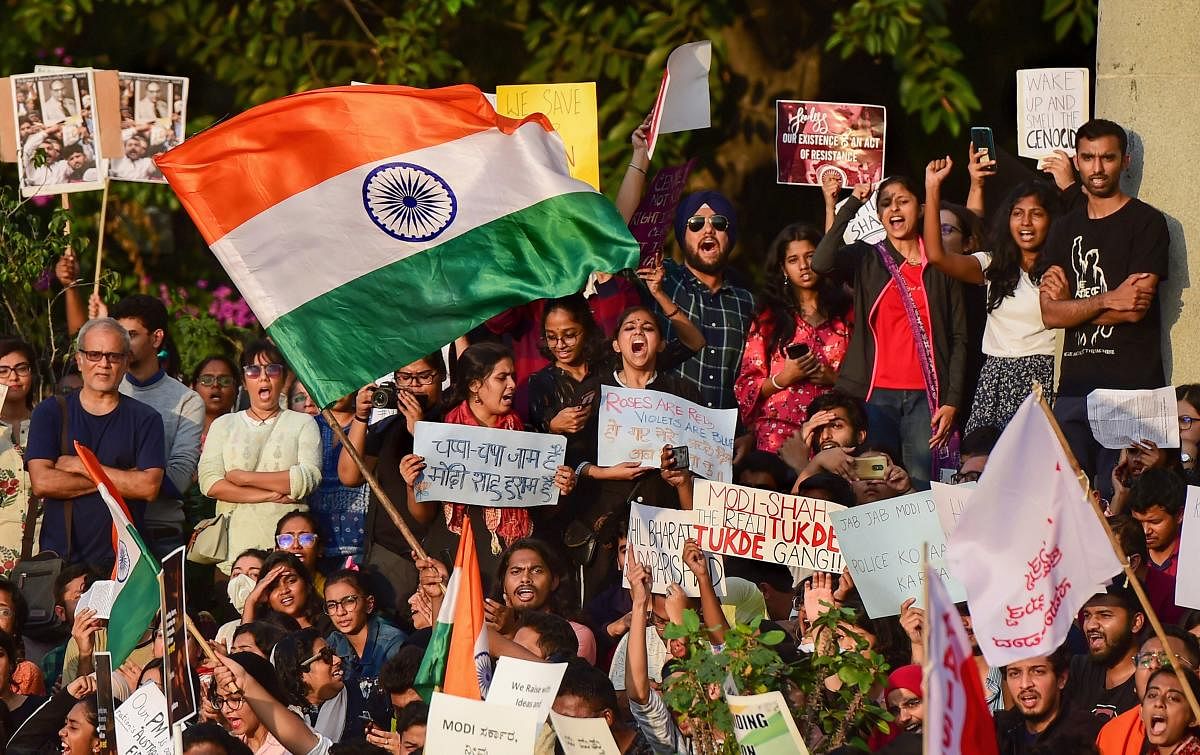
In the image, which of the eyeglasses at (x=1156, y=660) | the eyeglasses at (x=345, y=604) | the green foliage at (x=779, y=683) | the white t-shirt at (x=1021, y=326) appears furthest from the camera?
the white t-shirt at (x=1021, y=326)

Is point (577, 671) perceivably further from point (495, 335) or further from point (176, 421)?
point (176, 421)

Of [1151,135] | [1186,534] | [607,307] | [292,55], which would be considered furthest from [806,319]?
[292,55]

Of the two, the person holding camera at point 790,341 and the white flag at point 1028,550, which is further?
the person holding camera at point 790,341

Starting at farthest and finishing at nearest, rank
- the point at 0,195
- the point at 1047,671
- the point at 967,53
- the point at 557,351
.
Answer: the point at 967,53
the point at 0,195
the point at 557,351
the point at 1047,671

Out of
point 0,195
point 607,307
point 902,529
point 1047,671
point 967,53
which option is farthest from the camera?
point 967,53

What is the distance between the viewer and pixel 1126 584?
767 centimetres

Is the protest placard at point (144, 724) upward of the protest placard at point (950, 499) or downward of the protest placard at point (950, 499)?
downward

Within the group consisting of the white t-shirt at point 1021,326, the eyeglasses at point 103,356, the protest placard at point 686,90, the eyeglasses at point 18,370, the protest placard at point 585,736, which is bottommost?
the protest placard at point 585,736

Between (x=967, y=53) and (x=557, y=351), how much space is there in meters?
4.88

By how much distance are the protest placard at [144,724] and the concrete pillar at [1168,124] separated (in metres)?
3.88

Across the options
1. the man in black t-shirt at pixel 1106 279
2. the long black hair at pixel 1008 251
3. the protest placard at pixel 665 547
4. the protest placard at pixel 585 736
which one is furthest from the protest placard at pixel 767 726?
the long black hair at pixel 1008 251

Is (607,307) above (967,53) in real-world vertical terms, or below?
below

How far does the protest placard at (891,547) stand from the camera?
7.48 metres

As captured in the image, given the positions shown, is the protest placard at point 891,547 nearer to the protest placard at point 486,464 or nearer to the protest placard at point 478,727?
the protest placard at point 486,464
